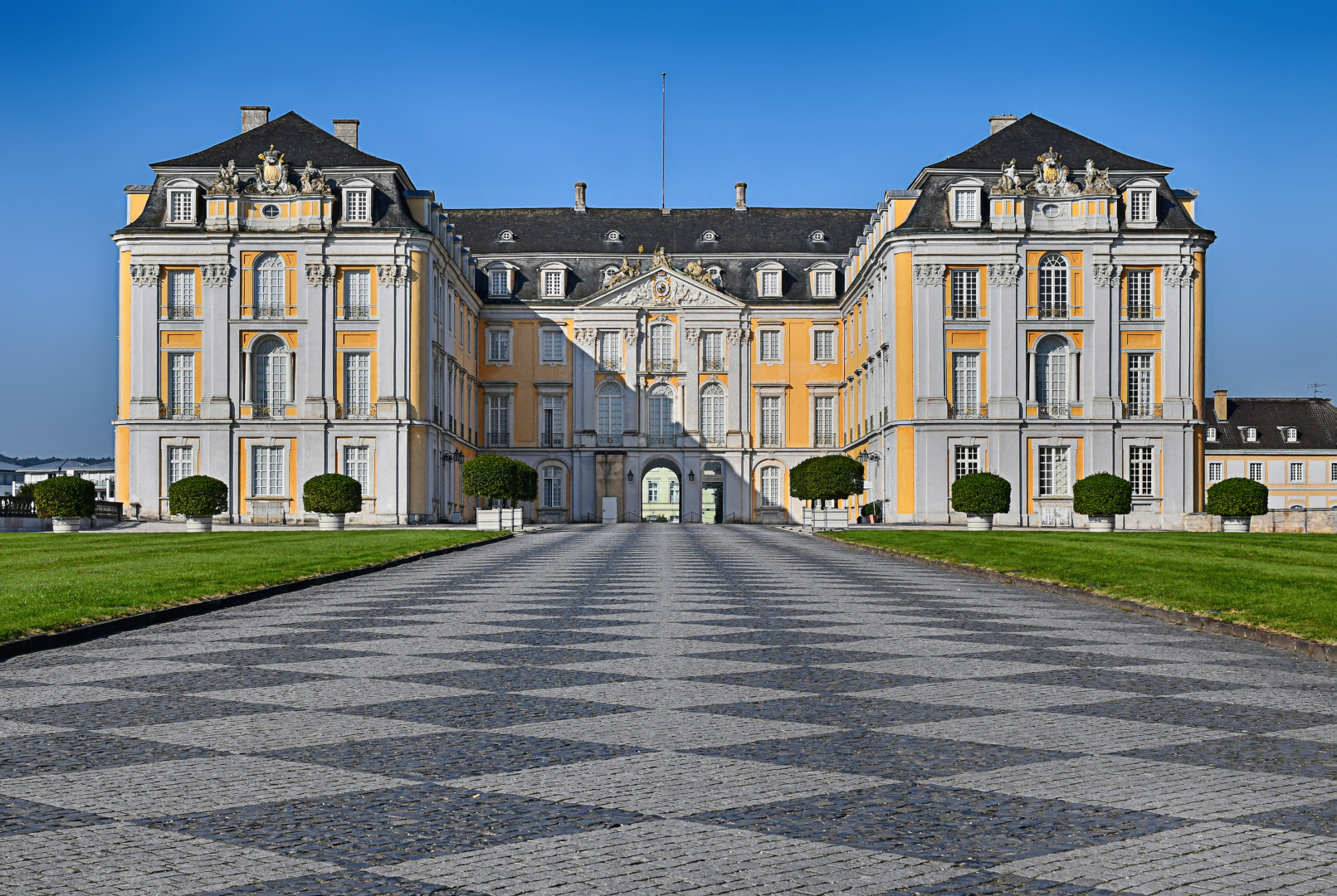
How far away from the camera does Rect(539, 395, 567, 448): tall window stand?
2785 inches

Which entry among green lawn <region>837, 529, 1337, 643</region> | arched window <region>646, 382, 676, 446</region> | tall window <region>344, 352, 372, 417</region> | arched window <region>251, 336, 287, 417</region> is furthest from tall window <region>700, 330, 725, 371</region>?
green lawn <region>837, 529, 1337, 643</region>

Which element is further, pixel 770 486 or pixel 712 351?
pixel 712 351

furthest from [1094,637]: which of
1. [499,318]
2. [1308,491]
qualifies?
[1308,491]

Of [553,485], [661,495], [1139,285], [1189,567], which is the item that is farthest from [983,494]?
[661,495]

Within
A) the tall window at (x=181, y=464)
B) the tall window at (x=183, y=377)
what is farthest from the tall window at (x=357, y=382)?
the tall window at (x=181, y=464)

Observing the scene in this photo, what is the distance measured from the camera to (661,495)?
8650 cm

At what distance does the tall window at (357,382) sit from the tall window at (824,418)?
24.2m

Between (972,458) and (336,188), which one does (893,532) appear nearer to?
(972,458)

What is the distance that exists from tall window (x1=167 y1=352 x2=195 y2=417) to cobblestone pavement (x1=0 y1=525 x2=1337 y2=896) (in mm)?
45760

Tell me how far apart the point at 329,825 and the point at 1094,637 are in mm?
8338

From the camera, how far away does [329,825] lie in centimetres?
531

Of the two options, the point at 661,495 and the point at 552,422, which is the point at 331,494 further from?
the point at 661,495

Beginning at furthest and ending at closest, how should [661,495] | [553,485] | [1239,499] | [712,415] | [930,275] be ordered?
[661,495] < [553,485] < [712,415] < [930,275] < [1239,499]

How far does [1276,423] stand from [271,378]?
65.5 meters
